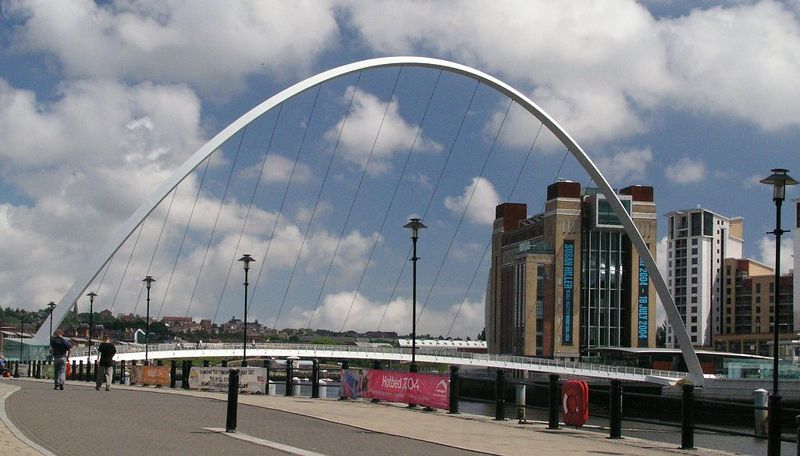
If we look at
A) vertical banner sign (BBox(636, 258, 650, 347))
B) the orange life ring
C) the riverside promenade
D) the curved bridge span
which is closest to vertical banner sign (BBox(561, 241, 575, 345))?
vertical banner sign (BBox(636, 258, 650, 347))

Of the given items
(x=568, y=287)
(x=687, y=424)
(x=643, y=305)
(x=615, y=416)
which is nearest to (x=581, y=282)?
(x=568, y=287)

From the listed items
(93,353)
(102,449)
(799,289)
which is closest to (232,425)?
(102,449)

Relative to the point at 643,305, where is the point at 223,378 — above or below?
below

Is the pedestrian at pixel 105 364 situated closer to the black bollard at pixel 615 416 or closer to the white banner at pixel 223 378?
the white banner at pixel 223 378

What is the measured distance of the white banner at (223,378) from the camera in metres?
32.2

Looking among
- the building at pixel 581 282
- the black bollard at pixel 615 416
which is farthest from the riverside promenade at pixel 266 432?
the building at pixel 581 282

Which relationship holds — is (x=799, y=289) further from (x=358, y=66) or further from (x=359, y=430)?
(x=359, y=430)

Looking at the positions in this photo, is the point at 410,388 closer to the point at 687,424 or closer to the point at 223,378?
the point at 223,378

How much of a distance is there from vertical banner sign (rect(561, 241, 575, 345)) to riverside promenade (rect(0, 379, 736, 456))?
13350cm

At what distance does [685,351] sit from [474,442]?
275 ft

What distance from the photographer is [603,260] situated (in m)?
159

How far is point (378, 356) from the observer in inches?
4203

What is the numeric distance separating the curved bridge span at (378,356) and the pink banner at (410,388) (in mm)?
57692

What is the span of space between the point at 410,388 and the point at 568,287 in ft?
437
